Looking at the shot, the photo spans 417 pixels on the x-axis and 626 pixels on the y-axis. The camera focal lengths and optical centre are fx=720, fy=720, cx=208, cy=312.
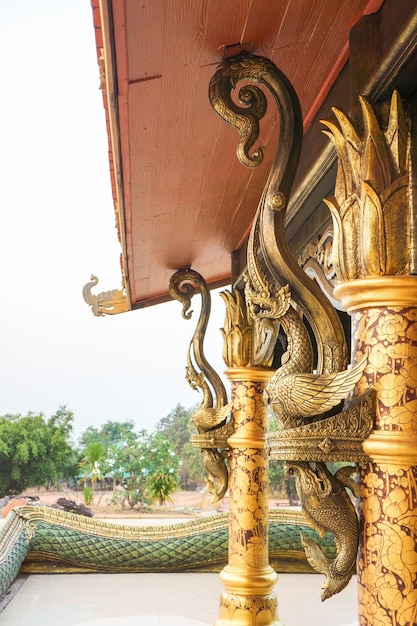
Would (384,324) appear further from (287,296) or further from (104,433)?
(104,433)

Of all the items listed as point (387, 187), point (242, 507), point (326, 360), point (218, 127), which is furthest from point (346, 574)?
point (242, 507)

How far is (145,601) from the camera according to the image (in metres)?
5.14

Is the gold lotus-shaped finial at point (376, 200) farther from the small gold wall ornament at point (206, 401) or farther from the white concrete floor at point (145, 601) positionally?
the white concrete floor at point (145, 601)

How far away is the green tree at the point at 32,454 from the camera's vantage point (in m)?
11.0

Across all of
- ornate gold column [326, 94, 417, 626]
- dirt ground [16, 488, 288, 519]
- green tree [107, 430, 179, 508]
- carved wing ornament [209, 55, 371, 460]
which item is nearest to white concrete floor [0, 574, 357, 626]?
dirt ground [16, 488, 288, 519]

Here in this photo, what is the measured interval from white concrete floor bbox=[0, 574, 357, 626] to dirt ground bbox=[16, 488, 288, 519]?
3.42m

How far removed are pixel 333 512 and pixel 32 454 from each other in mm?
10456

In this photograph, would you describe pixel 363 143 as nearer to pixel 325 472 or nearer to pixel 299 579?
pixel 325 472

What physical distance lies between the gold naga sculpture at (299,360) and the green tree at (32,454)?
10.1 meters

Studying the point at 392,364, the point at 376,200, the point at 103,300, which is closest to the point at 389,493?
the point at 392,364

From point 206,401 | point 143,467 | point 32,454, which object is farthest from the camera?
point 32,454

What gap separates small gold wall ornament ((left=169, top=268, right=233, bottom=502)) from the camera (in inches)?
141

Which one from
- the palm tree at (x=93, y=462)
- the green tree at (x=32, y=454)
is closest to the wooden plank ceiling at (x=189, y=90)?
the palm tree at (x=93, y=462)

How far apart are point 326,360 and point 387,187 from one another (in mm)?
347
